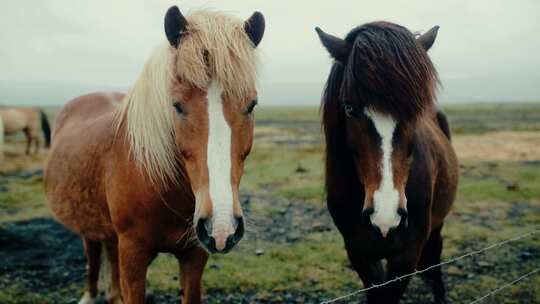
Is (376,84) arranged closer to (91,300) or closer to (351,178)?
(351,178)

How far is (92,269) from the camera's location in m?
4.24

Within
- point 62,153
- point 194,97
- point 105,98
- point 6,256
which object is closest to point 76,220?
point 62,153

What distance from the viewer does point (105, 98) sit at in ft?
14.5

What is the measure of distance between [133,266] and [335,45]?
192cm

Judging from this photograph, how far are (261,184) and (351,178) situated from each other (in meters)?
7.71

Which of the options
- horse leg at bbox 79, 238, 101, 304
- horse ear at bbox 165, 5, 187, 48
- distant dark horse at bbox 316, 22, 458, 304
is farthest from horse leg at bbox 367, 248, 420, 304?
horse leg at bbox 79, 238, 101, 304

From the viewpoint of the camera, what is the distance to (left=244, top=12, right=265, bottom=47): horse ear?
7.58 ft

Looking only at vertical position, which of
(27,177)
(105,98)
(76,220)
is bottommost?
(27,177)

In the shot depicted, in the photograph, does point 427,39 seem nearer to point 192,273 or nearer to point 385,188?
point 385,188

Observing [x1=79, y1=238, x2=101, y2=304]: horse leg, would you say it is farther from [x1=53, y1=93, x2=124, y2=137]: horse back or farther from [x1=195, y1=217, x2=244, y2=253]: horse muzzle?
[x1=195, y1=217, x2=244, y2=253]: horse muzzle

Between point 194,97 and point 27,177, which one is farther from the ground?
point 194,97

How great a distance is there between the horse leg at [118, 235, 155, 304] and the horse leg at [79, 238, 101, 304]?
1.72 m

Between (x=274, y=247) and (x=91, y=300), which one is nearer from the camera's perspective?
(x=91, y=300)

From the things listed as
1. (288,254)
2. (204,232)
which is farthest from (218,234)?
(288,254)
